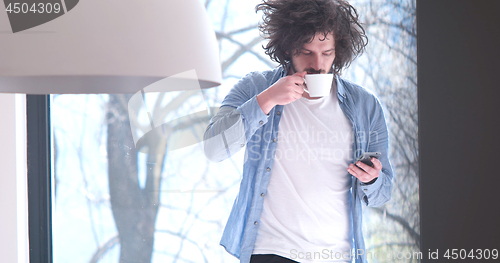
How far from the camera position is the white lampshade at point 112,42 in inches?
10.6

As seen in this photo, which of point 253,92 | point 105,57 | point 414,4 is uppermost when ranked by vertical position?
point 414,4

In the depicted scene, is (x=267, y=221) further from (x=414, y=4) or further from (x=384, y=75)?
(x=414, y=4)

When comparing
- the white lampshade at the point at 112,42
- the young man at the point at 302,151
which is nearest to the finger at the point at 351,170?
the young man at the point at 302,151

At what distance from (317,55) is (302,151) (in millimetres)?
282

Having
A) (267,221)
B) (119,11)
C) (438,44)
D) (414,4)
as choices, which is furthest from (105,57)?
(414,4)

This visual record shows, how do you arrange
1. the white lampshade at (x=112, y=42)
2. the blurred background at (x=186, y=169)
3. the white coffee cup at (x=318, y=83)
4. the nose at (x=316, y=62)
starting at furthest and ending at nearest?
the blurred background at (x=186, y=169) → the nose at (x=316, y=62) → the white coffee cup at (x=318, y=83) → the white lampshade at (x=112, y=42)

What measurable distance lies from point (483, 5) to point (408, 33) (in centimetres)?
27

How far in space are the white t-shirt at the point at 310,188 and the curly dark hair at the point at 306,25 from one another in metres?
0.18

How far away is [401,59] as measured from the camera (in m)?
1.52

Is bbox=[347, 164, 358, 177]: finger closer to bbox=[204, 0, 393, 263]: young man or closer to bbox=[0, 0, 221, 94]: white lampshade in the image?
bbox=[204, 0, 393, 263]: young man

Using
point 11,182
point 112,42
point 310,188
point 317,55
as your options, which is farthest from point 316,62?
point 11,182

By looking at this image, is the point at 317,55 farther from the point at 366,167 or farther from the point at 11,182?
the point at 11,182

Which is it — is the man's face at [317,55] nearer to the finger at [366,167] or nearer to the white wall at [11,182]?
the finger at [366,167]

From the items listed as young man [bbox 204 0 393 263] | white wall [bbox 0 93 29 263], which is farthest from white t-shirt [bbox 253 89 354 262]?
white wall [bbox 0 93 29 263]
